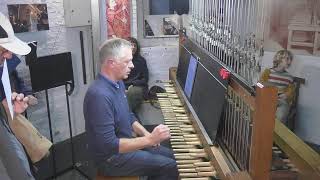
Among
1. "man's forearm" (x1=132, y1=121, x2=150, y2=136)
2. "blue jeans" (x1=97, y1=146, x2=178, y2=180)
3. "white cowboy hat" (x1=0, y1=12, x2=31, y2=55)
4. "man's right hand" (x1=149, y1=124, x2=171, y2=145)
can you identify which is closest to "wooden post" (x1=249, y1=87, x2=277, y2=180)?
"man's right hand" (x1=149, y1=124, x2=171, y2=145)

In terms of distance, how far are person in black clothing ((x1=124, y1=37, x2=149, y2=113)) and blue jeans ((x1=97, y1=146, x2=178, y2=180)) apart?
1805mm

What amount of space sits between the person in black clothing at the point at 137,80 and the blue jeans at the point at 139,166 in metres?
1.80

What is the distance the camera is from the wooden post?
1217mm

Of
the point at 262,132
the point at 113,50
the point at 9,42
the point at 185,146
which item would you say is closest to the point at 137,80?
the point at 113,50

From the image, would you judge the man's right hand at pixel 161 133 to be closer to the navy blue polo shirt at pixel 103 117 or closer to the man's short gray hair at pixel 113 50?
the navy blue polo shirt at pixel 103 117

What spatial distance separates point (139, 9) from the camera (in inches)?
170

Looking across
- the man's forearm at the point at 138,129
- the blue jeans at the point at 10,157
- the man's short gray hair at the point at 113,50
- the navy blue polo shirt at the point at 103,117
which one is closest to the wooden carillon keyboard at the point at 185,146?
the man's forearm at the point at 138,129

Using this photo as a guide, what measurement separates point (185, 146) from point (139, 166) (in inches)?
15.5

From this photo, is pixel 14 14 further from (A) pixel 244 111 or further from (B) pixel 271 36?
(B) pixel 271 36

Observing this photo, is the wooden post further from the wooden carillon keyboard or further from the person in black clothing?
the person in black clothing

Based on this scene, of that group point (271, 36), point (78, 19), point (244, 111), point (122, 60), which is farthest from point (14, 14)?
point (271, 36)

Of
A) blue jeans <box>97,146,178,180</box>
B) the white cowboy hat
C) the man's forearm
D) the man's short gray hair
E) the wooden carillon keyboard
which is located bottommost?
blue jeans <box>97,146,178,180</box>

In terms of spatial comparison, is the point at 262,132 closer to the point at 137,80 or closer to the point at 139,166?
the point at 139,166

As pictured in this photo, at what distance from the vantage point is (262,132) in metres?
1.26
